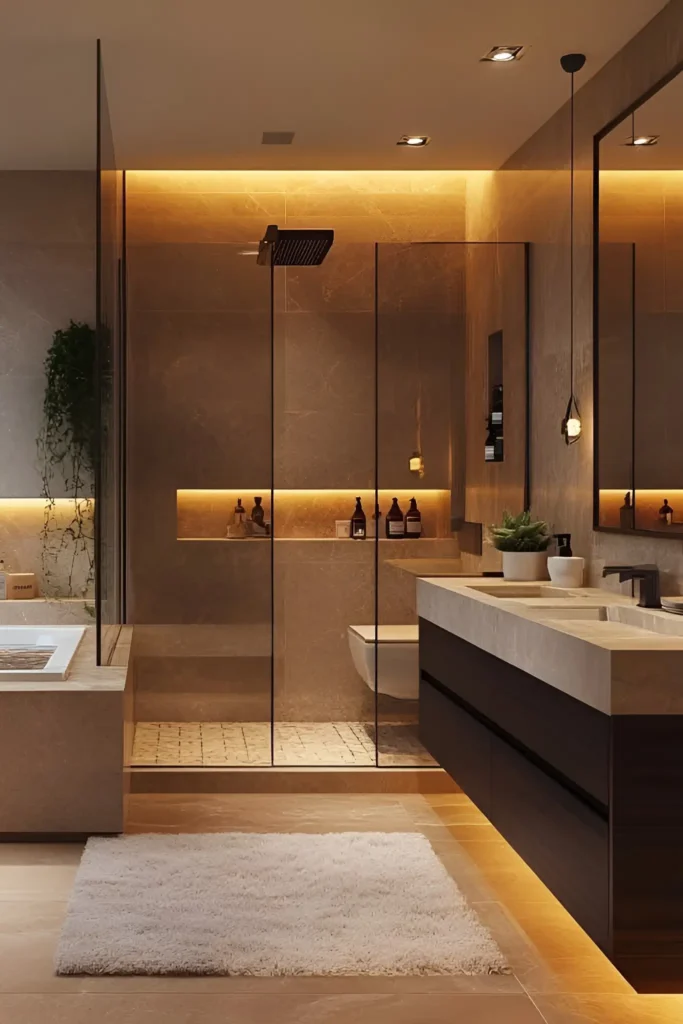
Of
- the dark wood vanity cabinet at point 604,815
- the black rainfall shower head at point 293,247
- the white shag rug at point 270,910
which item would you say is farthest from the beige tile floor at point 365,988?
Result: the black rainfall shower head at point 293,247

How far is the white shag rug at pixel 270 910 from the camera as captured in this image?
3.00 meters

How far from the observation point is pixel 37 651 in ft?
16.6

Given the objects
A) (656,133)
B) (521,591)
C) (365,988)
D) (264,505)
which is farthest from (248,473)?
(365,988)

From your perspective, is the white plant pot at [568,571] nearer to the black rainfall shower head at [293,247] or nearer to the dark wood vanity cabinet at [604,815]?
the dark wood vanity cabinet at [604,815]

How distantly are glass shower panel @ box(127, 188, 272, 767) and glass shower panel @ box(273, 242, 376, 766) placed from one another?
94 mm

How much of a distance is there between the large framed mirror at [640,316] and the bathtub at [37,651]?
6.42 ft

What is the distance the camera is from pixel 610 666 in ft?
7.78

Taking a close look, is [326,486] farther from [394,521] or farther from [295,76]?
[295,76]

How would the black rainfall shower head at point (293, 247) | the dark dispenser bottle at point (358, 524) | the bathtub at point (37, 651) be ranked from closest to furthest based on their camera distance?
1. the bathtub at point (37, 651)
2. the black rainfall shower head at point (293, 247)
3. the dark dispenser bottle at point (358, 524)

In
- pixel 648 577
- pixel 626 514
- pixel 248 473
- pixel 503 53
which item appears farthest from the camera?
pixel 248 473

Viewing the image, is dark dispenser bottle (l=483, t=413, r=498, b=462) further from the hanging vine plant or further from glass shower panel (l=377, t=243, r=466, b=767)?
the hanging vine plant

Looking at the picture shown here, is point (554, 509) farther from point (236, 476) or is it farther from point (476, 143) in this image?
point (476, 143)

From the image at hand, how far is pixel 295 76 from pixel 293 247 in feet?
2.50

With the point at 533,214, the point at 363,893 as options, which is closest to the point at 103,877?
the point at 363,893
